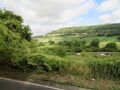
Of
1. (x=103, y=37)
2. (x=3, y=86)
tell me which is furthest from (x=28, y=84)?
(x=103, y=37)

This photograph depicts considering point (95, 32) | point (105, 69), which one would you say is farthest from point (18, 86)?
point (95, 32)

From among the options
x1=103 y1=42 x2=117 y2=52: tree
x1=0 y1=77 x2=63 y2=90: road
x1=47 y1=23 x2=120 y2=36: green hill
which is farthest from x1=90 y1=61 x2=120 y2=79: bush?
x1=47 y1=23 x2=120 y2=36: green hill

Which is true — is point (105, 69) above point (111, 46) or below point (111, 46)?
above

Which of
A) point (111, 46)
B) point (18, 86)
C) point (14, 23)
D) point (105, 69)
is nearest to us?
point (18, 86)

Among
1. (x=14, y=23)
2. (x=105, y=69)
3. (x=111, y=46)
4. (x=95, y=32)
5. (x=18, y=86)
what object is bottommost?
(x=111, y=46)

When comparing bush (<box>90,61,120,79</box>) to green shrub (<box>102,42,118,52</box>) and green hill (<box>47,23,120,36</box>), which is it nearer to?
green shrub (<box>102,42,118,52</box>)

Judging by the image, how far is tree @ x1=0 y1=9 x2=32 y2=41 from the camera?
16.0 m

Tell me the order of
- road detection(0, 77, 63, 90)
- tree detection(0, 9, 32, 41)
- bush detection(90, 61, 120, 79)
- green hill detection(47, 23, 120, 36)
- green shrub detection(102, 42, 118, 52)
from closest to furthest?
road detection(0, 77, 63, 90)
bush detection(90, 61, 120, 79)
tree detection(0, 9, 32, 41)
green shrub detection(102, 42, 118, 52)
green hill detection(47, 23, 120, 36)

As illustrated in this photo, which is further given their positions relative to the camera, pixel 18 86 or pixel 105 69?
pixel 105 69

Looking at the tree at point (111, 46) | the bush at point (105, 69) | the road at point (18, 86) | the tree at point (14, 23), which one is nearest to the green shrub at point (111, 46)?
the tree at point (111, 46)

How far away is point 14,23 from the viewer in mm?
16219

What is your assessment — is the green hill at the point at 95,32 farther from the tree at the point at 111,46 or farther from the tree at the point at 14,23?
the tree at the point at 14,23

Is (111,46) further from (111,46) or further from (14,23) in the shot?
(14,23)

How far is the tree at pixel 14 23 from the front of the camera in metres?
16.0
